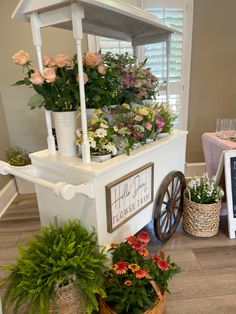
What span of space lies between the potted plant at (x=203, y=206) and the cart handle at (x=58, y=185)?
107 centimetres

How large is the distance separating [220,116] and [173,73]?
2.78ft

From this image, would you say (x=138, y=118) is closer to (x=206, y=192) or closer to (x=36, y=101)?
(x=36, y=101)

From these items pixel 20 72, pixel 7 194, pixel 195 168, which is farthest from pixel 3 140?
pixel 195 168

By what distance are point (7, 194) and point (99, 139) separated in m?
1.84

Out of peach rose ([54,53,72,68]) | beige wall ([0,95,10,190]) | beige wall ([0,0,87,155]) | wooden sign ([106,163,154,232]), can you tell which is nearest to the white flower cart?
wooden sign ([106,163,154,232])

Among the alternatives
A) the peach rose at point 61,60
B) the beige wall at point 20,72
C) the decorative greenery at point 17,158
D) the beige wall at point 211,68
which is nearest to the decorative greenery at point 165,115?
the peach rose at point 61,60

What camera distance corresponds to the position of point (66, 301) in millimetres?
1164

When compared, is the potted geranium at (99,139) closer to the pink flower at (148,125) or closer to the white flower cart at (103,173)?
the white flower cart at (103,173)

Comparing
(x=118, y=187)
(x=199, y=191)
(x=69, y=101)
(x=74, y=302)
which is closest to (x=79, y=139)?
(x=69, y=101)

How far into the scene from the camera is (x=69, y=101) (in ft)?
4.29

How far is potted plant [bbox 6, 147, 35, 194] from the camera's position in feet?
8.55

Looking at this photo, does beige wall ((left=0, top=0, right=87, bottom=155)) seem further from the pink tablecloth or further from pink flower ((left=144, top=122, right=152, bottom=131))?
the pink tablecloth

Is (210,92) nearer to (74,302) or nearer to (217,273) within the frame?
(217,273)

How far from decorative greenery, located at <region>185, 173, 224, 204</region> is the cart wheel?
122mm
